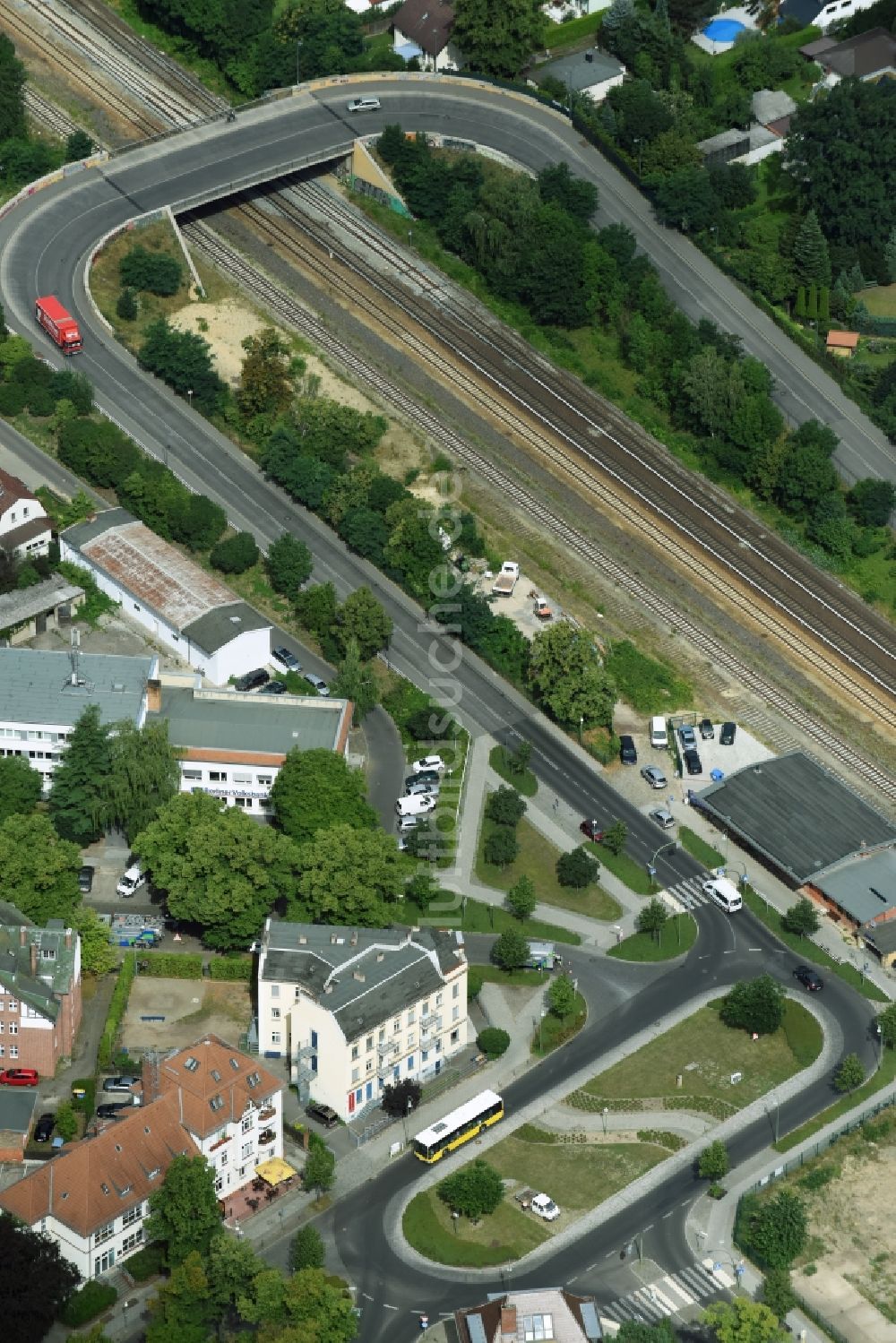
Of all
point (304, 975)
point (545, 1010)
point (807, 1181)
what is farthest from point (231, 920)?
point (807, 1181)

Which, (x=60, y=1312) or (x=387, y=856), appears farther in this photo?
(x=387, y=856)

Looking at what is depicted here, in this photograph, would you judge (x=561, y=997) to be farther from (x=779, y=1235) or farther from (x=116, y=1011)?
(x=116, y=1011)

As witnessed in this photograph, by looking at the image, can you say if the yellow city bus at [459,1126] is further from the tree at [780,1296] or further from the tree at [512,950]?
the tree at [780,1296]

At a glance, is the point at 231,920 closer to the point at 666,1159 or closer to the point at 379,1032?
the point at 379,1032

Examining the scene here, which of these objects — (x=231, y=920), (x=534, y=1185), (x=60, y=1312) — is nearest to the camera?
(x=60, y=1312)

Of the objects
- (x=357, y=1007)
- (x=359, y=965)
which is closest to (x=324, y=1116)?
(x=357, y=1007)

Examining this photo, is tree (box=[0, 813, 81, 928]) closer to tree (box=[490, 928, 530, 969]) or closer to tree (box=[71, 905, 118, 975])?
tree (box=[71, 905, 118, 975])

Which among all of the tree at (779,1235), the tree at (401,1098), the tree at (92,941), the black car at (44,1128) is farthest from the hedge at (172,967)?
the tree at (779,1235)
